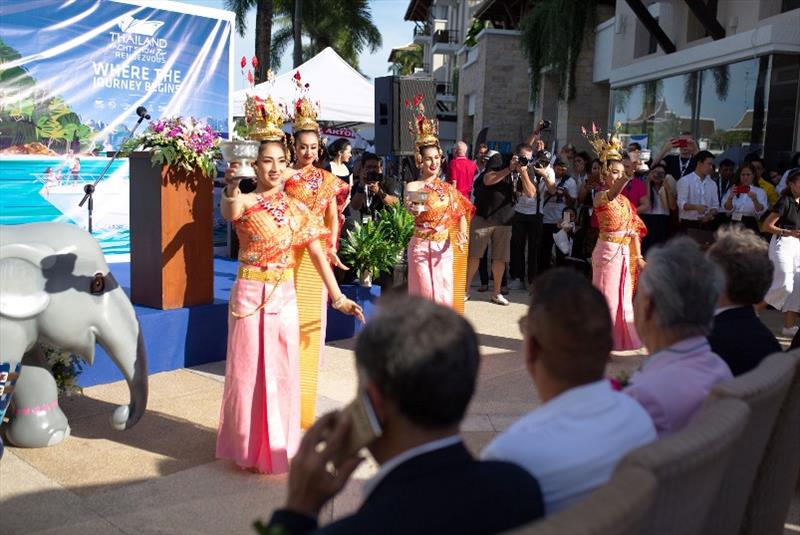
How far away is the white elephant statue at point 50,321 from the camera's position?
3588 mm

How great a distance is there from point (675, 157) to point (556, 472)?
9.21 meters

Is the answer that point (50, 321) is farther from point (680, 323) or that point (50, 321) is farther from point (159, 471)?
point (680, 323)

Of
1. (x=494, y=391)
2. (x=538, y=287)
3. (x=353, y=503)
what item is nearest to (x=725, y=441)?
(x=538, y=287)

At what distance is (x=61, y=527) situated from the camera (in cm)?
319

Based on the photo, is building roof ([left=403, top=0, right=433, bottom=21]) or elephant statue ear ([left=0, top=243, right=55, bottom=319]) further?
building roof ([left=403, top=0, right=433, bottom=21])

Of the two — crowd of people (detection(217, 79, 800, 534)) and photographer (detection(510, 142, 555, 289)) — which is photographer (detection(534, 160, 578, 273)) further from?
crowd of people (detection(217, 79, 800, 534))

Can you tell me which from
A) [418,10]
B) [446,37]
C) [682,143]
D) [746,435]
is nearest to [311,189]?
[746,435]

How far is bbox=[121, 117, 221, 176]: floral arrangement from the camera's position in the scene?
17.0 ft

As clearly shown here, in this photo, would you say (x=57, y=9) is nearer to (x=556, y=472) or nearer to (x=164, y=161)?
(x=164, y=161)

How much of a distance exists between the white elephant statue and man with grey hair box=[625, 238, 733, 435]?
2.59 metres

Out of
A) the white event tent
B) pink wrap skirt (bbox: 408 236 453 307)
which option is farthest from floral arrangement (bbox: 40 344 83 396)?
the white event tent

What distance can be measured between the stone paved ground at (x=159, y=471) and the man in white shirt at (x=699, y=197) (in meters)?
4.09

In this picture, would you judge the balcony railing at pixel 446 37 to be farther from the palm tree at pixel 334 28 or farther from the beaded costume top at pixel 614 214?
the beaded costume top at pixel 614 214

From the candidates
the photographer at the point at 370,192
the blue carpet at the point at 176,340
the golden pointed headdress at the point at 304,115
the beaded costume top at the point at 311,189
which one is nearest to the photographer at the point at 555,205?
the photographer at the point at 370,192
